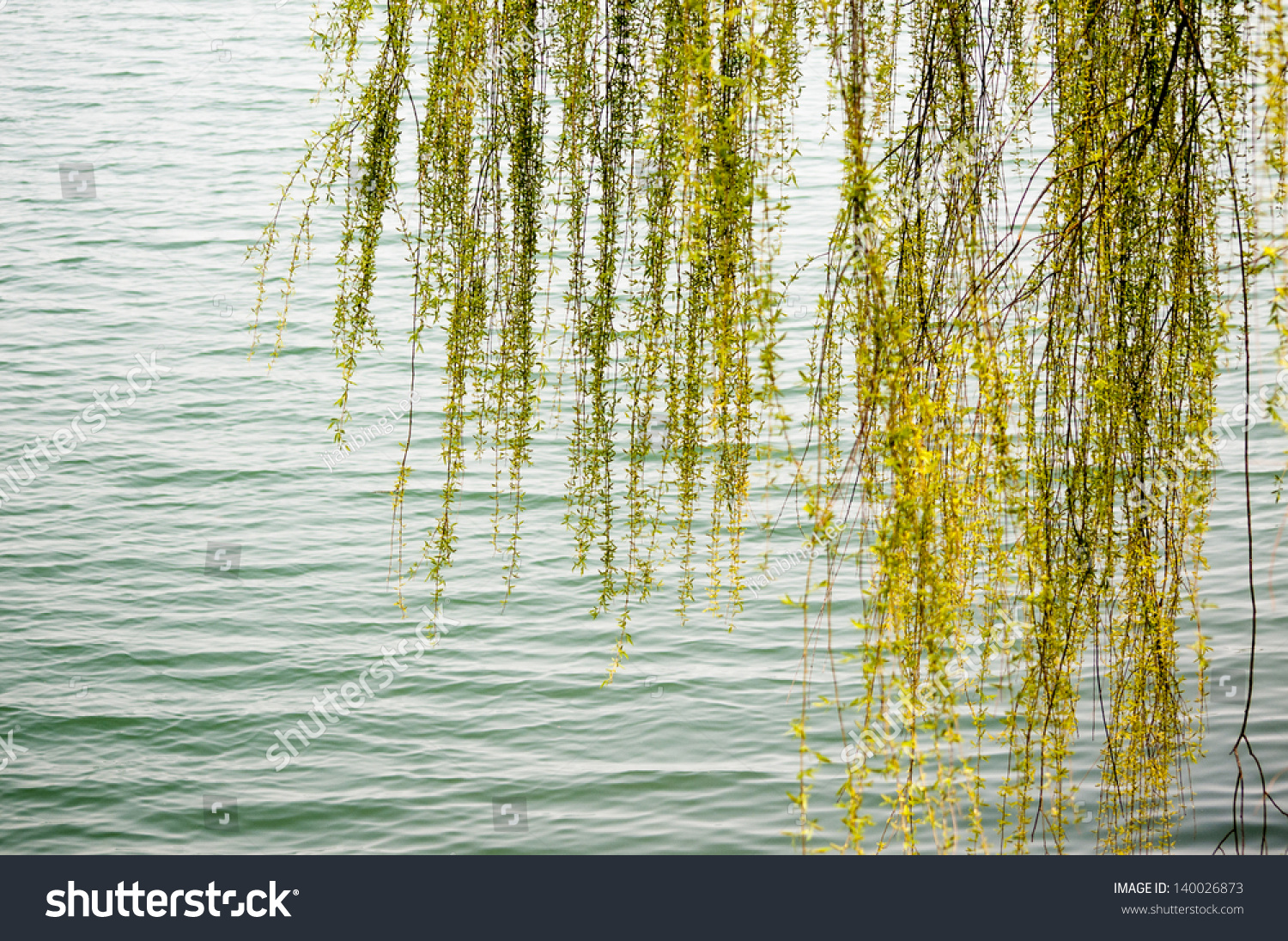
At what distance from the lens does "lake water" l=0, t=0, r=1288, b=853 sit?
17.1 feet

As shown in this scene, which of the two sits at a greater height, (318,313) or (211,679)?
(318,313)

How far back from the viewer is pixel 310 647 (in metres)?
6.44

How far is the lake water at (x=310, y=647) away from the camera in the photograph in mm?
5215

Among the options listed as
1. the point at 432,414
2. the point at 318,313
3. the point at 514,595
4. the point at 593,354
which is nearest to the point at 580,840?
the point at 514,595

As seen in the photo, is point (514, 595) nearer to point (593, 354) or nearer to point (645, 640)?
point (645, 640)

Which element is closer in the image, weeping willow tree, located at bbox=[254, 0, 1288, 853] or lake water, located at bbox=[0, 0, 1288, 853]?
weeping willow tree, located at bbox=[254, 0, 1288, 853]

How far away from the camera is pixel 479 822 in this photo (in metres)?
5.17

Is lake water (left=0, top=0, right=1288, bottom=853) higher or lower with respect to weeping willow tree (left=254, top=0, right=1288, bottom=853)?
lower

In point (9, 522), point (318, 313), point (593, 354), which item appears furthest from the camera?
point (318, 313)

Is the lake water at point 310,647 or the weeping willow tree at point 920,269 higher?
the weeping willow tree at point 920,269

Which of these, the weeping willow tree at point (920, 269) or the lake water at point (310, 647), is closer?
the weeping willow tree at point (920, 269)

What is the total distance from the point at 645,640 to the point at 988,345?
4.55 metres

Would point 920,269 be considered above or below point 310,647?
above

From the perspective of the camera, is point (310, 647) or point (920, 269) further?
point (310, 647)
